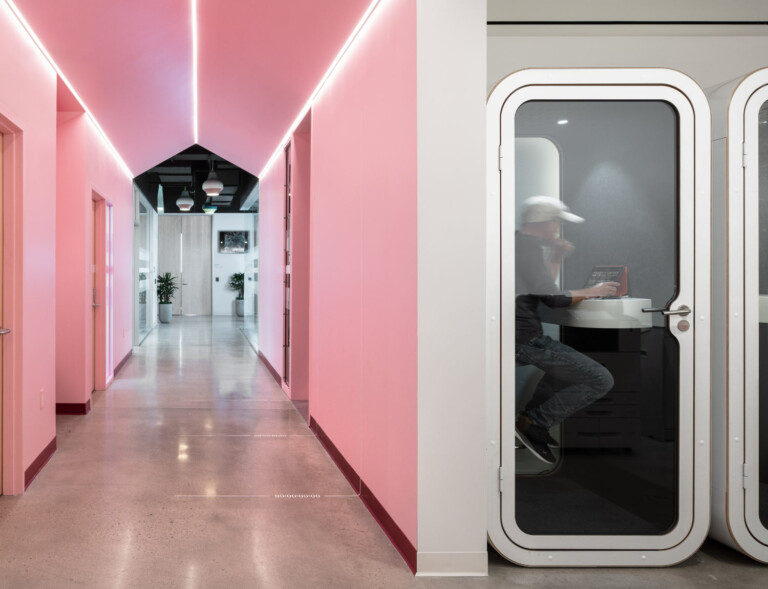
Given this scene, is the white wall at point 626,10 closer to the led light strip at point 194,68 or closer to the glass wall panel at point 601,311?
the glass wall panel at point 601,311

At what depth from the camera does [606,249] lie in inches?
108

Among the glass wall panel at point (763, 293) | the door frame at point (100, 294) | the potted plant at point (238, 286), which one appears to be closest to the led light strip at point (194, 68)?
the door frame at point (100, 294)

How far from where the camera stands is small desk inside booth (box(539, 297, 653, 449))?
2773 millimetres

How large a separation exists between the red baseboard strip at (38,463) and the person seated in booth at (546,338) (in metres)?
2.94

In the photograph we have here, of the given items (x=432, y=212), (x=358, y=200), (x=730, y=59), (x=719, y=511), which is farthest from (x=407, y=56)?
(x=719, y=511)

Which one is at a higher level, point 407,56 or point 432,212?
point 407,56

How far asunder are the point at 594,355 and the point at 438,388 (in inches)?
28.7

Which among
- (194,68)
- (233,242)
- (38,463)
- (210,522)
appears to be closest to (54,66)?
(194,68)

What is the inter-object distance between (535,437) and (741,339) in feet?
3.26

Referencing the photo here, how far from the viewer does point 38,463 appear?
4039 mm

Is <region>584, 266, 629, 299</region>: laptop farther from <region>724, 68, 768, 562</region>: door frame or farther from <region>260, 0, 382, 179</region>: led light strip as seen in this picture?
<region>260, 0, 382, 179</region>: led light strip

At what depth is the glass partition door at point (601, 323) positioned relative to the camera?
2719 mm

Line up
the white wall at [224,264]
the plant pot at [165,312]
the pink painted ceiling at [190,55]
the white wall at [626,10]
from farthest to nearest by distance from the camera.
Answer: the white wall at [224,264] → the plant pot at [165,312] → the pink painted ceiling at [190,55] → the white wall at [626,10]

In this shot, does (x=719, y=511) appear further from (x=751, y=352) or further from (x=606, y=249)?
(x=606, y=249)
